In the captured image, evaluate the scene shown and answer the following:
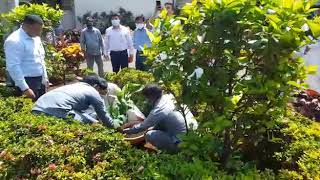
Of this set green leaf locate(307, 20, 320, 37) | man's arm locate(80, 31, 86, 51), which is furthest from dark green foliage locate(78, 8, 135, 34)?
green leaf locate(307, 20, 320, 37)

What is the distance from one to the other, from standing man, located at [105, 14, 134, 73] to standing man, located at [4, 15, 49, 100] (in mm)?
3861

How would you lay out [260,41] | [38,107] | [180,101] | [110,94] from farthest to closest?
[110,94], [38,107], [180,101], [260,41]

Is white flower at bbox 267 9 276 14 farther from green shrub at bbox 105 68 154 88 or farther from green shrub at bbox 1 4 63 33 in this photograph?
green shrub at bbox 1 4 63 33

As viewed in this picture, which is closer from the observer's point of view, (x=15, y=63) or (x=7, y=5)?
(x=15, y=63)

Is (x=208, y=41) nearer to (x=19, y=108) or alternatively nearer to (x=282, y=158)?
(x=282, y=158)

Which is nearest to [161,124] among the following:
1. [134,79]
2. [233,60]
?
[233,60]

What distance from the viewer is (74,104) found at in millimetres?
5895

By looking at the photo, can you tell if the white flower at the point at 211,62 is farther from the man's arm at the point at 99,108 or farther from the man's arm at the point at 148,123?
the man's arm at the point at 99,108

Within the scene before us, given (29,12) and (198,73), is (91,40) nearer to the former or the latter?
(29,12)

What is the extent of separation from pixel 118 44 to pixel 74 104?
5.17 metres

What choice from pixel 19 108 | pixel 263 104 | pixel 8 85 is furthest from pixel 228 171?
pixel 8 85

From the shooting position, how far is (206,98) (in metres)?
4.00

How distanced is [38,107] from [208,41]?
268 centimetres

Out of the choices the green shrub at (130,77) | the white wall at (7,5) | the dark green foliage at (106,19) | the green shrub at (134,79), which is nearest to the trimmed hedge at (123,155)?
the green shrub at (134,79)
